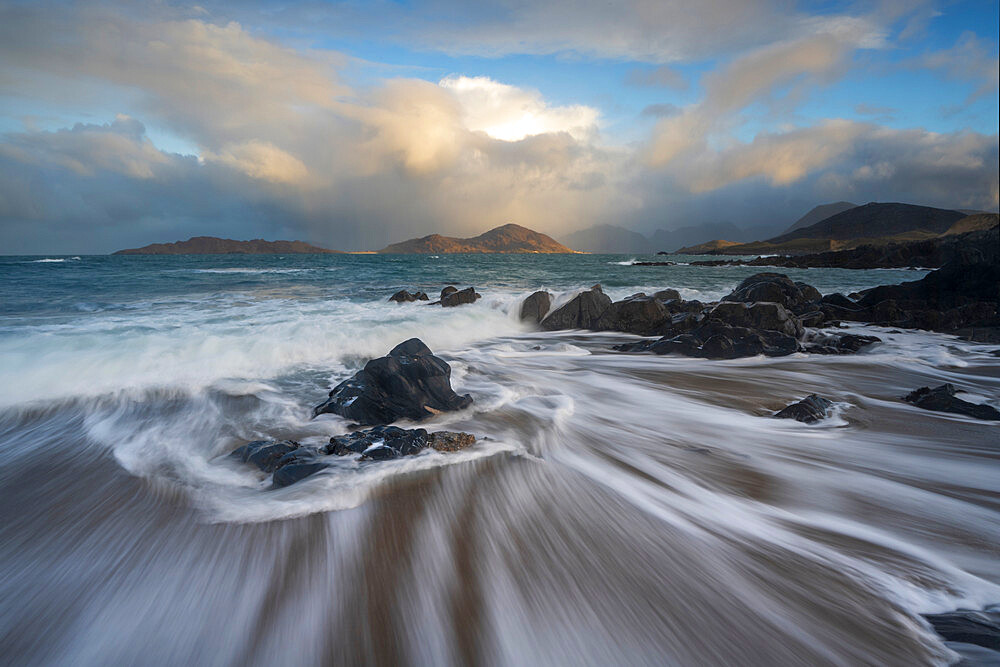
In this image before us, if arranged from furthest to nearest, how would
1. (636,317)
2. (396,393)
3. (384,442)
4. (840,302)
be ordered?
(840,302), (636,317), (396,393), (384,442)

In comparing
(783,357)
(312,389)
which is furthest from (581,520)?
(783,357)

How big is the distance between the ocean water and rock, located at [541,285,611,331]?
223 inches

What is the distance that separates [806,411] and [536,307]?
868 centimetres

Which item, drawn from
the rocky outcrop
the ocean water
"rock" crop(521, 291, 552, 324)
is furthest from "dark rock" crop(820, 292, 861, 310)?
the rocky outcrop

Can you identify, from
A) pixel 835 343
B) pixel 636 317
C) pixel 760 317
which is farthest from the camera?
pixel 636 317

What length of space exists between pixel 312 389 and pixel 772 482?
18.8ft

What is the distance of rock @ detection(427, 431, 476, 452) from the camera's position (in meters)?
3.91

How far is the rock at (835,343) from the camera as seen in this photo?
→ 8.34m

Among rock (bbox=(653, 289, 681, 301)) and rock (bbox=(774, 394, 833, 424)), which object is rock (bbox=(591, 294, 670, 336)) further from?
rock (bbox=(774, 394, 833, 424))

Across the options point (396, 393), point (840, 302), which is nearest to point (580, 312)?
point (396, 393)

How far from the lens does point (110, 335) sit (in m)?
8.19

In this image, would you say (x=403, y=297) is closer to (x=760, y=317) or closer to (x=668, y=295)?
(x=668, y=295)

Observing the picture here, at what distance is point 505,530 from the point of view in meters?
2.84

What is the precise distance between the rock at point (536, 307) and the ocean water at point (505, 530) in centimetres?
677
